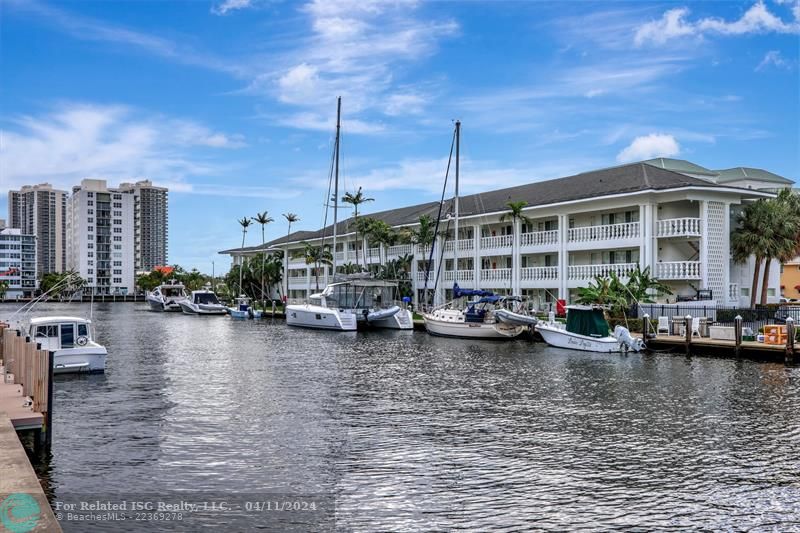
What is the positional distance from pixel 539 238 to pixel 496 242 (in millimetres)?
6029

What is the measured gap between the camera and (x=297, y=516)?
12500mm

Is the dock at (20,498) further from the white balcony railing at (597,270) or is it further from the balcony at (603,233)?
the balcony at (603,233)

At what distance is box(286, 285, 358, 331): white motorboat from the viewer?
192 feet

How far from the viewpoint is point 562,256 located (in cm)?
5450

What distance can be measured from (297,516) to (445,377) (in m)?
17.6

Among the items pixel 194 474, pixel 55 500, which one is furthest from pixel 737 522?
pixel 55 500

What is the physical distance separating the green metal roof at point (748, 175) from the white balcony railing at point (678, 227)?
98.5 feet

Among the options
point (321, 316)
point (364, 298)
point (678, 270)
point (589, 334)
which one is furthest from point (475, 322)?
point (321, 316)

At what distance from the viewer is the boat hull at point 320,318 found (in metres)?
58.3

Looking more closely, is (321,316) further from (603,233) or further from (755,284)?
(755,284)

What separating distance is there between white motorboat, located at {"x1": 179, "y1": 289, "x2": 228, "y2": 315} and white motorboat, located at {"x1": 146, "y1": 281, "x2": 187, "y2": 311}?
9822 millimetres

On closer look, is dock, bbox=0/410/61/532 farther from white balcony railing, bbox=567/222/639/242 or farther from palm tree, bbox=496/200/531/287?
palm tree, bbox=496/200/531/287

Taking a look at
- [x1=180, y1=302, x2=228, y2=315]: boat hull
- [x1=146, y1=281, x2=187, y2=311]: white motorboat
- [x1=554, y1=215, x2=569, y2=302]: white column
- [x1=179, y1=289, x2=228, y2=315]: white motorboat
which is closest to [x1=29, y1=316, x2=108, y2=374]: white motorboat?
[x1=554, y1=215, x2=569, y2=302]: white column

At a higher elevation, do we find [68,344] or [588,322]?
[588,322]
